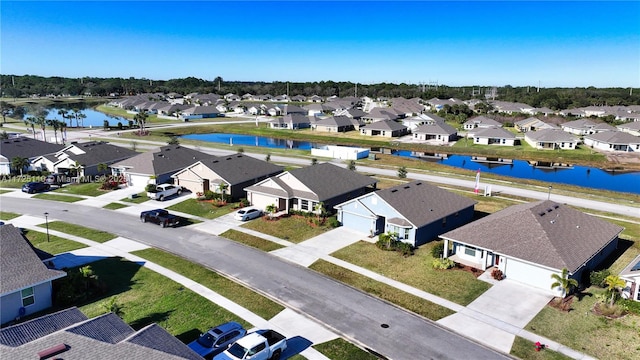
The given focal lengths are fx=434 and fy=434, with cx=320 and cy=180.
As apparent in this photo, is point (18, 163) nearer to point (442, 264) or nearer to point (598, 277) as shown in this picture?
point (442, 264)

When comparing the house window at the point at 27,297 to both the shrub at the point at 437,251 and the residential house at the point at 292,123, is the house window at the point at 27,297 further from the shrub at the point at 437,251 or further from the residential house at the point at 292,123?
the residential house at the point at 292,123

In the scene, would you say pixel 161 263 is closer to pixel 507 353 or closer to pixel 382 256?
pixel 382 256

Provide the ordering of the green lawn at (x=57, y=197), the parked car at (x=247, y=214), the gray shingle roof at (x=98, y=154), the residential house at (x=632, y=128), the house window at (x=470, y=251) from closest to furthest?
the house window at (x=470, y=251) → the parked car at (x=247, y=214) → the green lawn at (x=57, y=197) → the gray shingle roof at (x=98, y=154) → the residential house at (x=632, y=128)

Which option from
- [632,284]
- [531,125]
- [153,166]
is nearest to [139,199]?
[153,166]

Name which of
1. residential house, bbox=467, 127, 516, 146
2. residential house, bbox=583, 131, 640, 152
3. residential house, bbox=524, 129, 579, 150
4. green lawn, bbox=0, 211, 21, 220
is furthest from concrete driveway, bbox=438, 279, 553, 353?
residential house, bbox=583, 131, 640, 152

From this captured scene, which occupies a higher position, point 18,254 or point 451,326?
point 18,254

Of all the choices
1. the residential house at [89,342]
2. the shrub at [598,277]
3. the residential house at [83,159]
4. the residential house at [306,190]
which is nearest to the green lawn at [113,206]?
the residential house at [306,190]

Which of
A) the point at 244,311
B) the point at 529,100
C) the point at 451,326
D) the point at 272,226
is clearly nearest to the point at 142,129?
the point at 272,226
